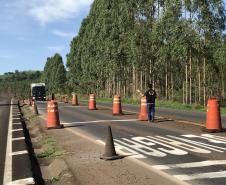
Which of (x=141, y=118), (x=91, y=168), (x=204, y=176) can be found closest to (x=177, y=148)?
(x=91, y=168)

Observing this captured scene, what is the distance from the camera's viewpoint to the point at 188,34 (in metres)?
→ 38.4

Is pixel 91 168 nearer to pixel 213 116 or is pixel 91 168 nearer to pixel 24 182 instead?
pixel 24 182

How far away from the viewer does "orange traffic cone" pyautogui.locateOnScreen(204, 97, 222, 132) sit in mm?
14953

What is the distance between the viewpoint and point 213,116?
49.3ft

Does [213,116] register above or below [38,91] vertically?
below

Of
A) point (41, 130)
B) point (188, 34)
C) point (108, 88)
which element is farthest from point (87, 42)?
point (41, 130)

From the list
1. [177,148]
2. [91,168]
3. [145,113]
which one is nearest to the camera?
[91,168]

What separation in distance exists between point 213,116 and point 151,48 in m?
35.4

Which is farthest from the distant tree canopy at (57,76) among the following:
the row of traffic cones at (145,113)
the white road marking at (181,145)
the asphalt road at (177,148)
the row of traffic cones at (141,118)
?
the white road marking at (181,145)

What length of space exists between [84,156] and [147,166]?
2088mm

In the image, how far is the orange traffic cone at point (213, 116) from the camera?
14953 millimetres

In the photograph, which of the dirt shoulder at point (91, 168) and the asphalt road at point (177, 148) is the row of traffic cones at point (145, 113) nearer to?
the asphalt road at point (177, 148)

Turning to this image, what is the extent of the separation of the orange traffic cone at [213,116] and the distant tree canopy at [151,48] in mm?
23842

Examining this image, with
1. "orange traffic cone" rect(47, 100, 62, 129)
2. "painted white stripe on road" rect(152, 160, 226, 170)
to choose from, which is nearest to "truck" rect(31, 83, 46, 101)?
"orange traffic cone" rect(47, 100, 62, 129)
